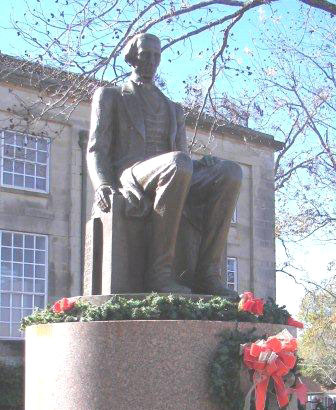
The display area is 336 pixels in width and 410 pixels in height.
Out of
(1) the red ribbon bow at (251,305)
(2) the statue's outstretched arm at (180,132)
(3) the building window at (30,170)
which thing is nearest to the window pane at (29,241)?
(3) the building window at (30,170)

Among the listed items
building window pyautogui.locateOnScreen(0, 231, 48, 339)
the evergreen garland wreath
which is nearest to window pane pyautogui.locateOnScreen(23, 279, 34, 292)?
building window pyautogui.locateOnScreen(0, 231, 48, 339)

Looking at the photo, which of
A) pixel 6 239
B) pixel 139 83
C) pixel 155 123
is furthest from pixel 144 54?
pixel 6 239

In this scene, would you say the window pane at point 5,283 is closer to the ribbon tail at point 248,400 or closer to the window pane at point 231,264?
the window pane at point 231,264

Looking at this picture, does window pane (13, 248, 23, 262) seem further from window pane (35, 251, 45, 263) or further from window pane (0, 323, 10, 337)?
window pane (0, 323, 10, 337)

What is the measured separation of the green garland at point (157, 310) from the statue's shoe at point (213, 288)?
22.0 inches

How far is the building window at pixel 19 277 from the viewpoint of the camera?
23.5m

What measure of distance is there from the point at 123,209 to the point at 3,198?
17617 mm

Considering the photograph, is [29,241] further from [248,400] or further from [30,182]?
[248,400]

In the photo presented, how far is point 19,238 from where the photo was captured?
2417 cm

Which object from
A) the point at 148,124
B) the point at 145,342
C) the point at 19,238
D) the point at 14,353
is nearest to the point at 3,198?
the point at 19,238

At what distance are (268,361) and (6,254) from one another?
62.3 feet

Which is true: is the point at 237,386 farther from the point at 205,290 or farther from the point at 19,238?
the point at 19,238

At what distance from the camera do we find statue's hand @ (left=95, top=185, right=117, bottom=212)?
6.70 metres

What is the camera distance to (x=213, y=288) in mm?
6887
